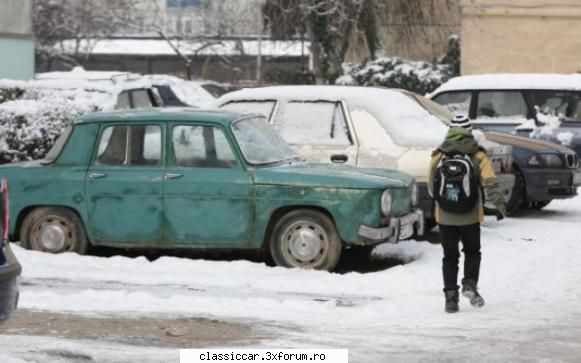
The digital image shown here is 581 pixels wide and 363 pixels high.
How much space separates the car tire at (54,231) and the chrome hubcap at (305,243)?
2.05m

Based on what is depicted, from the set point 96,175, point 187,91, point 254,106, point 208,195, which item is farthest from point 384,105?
point 187,91

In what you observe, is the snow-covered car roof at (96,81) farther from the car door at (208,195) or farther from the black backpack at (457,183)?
the black backpack at (457,183)

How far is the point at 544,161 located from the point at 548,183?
273 millimetres

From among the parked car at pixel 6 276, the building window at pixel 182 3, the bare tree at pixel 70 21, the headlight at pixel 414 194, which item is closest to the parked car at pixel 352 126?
the headlight at pixel 414 194

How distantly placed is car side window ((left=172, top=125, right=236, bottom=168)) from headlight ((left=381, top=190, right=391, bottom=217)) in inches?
56.0

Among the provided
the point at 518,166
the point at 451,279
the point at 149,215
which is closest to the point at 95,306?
the point at 149,215

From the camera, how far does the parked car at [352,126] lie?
12367 millimetres

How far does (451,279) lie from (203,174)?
288 cm

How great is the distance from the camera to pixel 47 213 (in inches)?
455

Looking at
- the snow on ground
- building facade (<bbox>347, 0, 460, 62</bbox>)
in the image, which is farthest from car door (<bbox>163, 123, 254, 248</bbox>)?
building facade (<bbox>347, 0, 460, 62</bbox>)

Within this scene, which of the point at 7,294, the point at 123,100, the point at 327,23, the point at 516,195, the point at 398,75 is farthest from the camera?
the point at 327,23

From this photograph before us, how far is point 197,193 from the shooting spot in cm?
1098

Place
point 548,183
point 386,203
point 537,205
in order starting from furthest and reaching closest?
point 537,205
point 548,183
point 386,203

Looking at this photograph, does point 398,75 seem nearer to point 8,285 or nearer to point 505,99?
point 505,99
